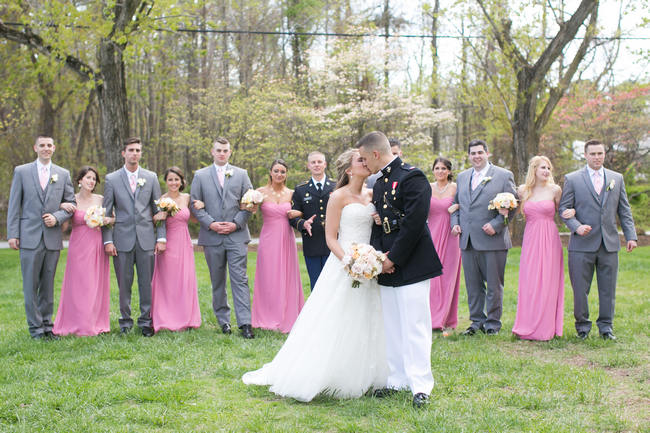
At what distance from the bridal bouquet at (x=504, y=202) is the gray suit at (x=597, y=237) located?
62cm

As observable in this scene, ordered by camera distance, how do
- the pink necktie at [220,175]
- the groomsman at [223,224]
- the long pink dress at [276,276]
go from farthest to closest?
1. the long pink dress at [276,276]
2. the pink necktie at [220,175]
3. the groomsman at [223,224]

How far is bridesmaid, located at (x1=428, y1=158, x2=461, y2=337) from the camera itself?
8.21 m

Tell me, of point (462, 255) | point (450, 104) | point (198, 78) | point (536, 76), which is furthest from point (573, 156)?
point (462, 255)

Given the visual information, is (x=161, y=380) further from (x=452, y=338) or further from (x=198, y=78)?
(x=198, y=78)

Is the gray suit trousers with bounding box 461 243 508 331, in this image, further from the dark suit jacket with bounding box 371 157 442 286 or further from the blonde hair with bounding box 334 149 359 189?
the dark suit jacket with bounding box 371 157 442 286

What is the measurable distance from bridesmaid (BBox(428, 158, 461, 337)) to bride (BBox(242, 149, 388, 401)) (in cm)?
309

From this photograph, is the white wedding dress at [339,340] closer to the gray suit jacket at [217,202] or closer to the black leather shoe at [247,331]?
the black leather shoe at [247,331]

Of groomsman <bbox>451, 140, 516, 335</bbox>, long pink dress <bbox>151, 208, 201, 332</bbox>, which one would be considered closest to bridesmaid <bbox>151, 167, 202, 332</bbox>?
long pink dress <bbox>151, 208, 201, 332</bbox>

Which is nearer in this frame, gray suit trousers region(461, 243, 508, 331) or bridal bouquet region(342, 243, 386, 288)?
bridal bouquet region(342, 243, 386, 288)

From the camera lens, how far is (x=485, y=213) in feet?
25.3

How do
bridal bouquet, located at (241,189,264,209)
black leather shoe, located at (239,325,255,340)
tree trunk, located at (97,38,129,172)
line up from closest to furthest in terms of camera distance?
black leather shoe, located at (239,325,255,340), bridal bouquet, located at (241,189,264,209), tree trunk, located at (97,38,129,172)

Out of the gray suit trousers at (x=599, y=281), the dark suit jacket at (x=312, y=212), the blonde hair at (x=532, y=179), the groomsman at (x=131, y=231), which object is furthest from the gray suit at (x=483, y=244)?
the groomsman at (x=131, y=231)

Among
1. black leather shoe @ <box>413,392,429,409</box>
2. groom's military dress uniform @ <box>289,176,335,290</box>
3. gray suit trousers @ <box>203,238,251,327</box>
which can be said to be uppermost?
groom's military dress uniform @ <box>289,176,335,290</box>

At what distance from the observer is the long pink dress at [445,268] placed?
8219mm
